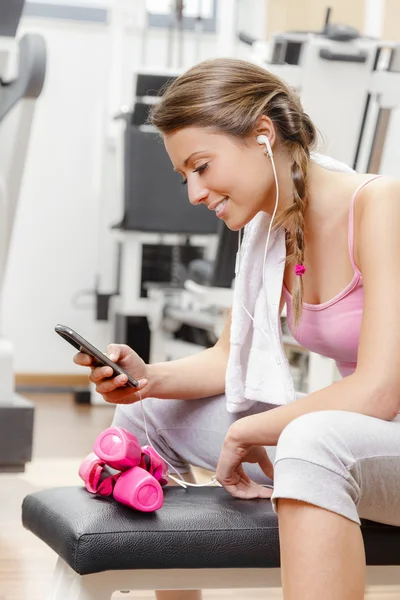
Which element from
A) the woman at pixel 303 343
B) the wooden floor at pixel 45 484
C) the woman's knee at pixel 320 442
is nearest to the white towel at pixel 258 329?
the woman at pixel 303 343

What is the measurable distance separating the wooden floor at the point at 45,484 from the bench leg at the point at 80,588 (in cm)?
62

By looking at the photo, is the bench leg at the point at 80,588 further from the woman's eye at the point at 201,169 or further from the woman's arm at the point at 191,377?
the woman's eye at the point at 201,169

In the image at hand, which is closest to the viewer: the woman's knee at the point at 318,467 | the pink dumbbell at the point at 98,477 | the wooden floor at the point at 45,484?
the woman's knee at the point at 318,467

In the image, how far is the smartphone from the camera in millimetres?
1177

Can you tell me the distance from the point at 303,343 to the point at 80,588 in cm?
47

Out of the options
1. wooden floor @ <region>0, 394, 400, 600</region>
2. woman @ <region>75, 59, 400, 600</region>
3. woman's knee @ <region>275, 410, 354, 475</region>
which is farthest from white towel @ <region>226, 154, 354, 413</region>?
wooden floor @ <region>0, 394, 400, 600</region>

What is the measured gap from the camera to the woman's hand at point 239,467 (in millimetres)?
1190

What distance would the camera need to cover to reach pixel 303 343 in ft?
4.41

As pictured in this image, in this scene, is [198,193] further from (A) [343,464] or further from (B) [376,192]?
(A) [343,464]

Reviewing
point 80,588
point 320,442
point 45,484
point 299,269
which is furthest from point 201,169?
point 45,484

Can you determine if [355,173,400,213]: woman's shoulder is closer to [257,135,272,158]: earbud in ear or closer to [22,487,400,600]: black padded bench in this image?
[257,135,272,158]: earbud in ear

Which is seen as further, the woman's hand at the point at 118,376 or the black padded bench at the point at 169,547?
the woman's hand at the point at 118,376

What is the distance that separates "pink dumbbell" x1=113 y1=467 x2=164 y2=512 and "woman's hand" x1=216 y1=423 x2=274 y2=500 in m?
0.10

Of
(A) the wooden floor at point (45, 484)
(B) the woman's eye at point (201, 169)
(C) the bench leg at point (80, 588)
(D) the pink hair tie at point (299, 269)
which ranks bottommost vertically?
(A) the wooden floor at point (45, 484)
